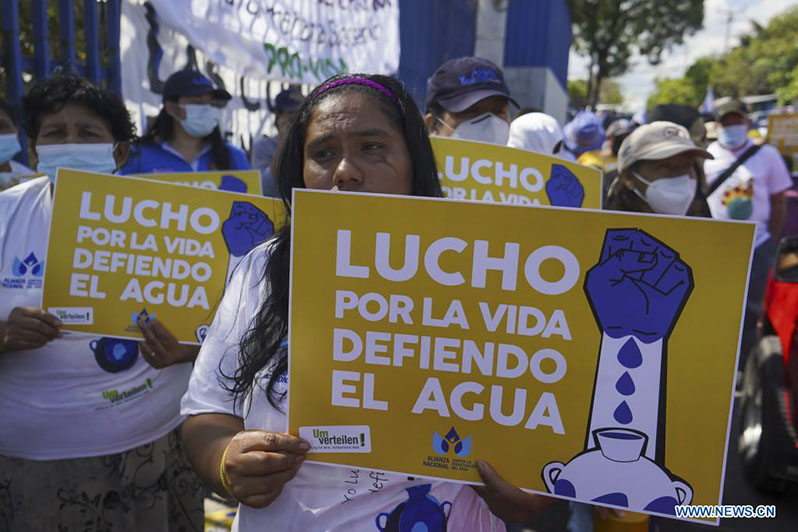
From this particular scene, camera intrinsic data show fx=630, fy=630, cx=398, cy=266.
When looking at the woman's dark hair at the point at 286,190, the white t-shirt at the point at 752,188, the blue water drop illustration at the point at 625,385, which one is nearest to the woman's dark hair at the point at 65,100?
the woman's dark hair at the point at 286,190

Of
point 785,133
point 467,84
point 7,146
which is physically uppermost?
point 785,133

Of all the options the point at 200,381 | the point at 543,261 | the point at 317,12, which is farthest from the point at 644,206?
the point at 317,12

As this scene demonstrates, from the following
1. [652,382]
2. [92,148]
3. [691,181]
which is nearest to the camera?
[652,382]

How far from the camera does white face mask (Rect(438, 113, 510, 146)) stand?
2.90 meters

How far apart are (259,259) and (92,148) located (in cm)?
118

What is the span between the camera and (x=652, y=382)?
45.9 inches

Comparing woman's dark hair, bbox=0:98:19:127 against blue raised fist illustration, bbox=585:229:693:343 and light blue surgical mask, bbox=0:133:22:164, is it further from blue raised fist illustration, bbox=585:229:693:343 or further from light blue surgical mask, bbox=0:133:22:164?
blue raised fist illustration, bbox=585:229:693:343

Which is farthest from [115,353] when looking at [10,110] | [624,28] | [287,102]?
[624,28]

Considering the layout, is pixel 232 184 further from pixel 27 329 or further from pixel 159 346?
pixel 27 329

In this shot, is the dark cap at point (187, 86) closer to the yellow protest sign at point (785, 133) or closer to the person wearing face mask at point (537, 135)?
the person wearing face mask at point (537, 135)

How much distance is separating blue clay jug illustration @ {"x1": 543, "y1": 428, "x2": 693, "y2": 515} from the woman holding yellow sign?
11 cm

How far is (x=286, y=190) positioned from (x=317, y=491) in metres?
0.70

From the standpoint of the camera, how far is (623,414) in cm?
118

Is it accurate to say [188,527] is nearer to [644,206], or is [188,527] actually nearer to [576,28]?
[644,206]
